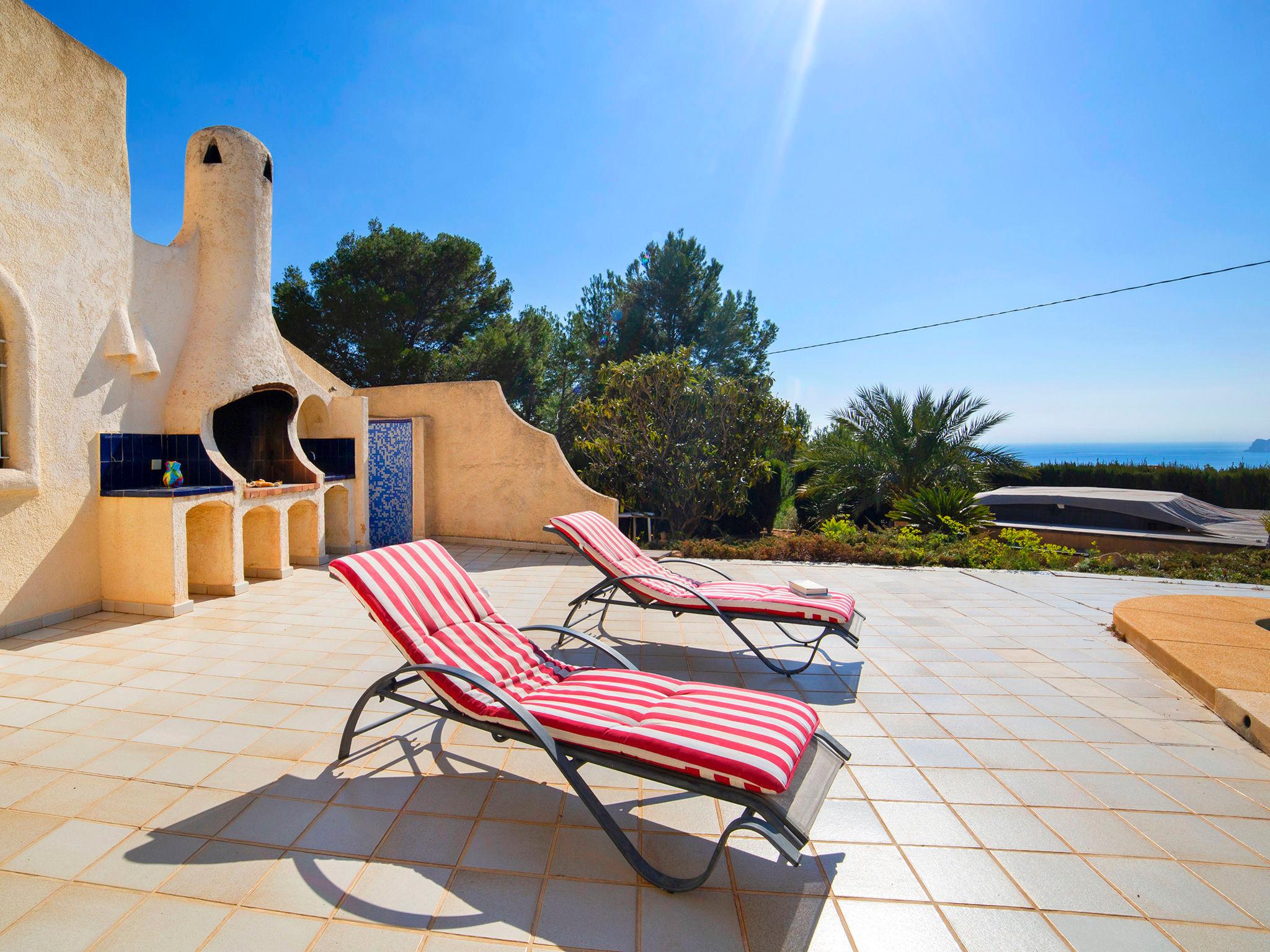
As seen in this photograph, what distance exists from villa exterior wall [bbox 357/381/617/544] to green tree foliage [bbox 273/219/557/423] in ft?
30.1

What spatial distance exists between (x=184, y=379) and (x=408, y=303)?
1251 centimetres

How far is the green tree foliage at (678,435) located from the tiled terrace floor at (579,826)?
675 centimetres

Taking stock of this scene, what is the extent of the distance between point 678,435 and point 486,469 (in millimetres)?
3562

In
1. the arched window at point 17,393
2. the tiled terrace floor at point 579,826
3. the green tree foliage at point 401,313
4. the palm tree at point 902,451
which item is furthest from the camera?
the green tree foliage at point 401,313

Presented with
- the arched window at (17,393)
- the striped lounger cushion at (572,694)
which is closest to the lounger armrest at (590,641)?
the striped lounger cushion at (572,694)

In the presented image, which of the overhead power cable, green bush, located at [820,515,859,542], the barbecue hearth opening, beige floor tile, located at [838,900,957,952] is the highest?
the overhead power cable

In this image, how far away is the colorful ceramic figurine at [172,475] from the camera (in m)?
5.84

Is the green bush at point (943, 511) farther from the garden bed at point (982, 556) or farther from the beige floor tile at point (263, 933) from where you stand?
the beige floor tile at point (263, 933)

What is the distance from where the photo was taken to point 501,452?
359 inches

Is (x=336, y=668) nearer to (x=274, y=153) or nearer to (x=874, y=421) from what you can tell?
(x=274, y=153)

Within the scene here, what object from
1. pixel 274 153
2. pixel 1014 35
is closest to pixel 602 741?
pixel 274 153

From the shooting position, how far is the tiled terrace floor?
1875mm

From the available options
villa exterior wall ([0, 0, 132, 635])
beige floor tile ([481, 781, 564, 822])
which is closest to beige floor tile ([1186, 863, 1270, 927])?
beige floor tile ([481, 781, 564, 822])

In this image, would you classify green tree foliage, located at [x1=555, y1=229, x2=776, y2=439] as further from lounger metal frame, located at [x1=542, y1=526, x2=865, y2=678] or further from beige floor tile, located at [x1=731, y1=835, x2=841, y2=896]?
beige floor tile, located at [x1=731, y1=835, x2=841, y2=896]
